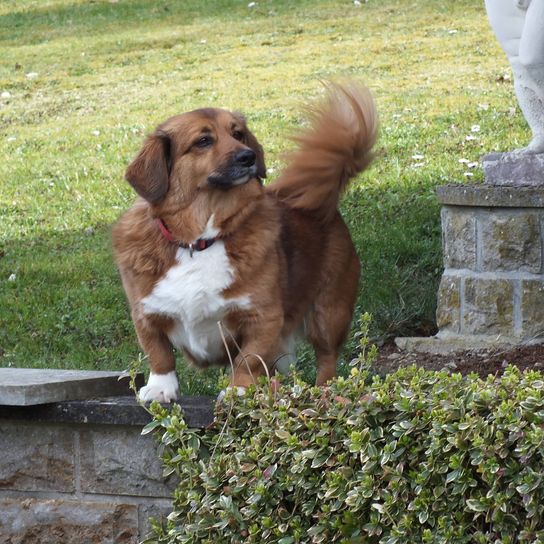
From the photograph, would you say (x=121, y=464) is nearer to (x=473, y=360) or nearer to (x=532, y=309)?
(x=473, y=360)

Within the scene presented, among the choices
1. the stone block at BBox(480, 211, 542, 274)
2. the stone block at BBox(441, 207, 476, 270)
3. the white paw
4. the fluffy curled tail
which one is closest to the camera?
the white paw

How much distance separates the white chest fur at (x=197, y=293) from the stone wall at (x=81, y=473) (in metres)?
0.27

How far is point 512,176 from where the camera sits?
5.58 m

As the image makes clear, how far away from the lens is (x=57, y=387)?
361 cm

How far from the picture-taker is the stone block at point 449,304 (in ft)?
18.5

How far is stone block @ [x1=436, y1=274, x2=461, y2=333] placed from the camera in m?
5.64

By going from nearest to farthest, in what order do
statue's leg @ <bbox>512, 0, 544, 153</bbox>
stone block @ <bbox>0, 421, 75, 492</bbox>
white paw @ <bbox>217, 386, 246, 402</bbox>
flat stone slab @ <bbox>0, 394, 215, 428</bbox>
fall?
white paw @ <bbox>217, 386, 246, 402</bbox>, flat stone slab @ <bbox>0, 394, 215, 428</bbox>, stone block @ <bbox>0, 421, 75, 492</bbox>, statue's leg @ <bbox>512, 0, 544, 153</bbox>

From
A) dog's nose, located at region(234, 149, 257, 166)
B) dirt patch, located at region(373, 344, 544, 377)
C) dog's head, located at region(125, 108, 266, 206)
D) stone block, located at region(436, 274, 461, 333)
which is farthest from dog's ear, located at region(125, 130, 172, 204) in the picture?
stone block, located at region(436, 274, 461, 333)

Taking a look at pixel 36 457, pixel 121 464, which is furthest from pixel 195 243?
pixel 36 457

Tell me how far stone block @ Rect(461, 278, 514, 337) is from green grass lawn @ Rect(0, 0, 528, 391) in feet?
1.82

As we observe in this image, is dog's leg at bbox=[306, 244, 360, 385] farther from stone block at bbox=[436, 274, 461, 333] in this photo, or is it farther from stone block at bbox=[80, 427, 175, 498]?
stone block at bbox=[436, 274, 461, 333]

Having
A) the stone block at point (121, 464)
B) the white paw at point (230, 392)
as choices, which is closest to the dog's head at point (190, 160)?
the white paw at point (230, 392)

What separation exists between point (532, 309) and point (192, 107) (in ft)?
25.2

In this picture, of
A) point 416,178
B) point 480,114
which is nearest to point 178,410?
point 416,178
